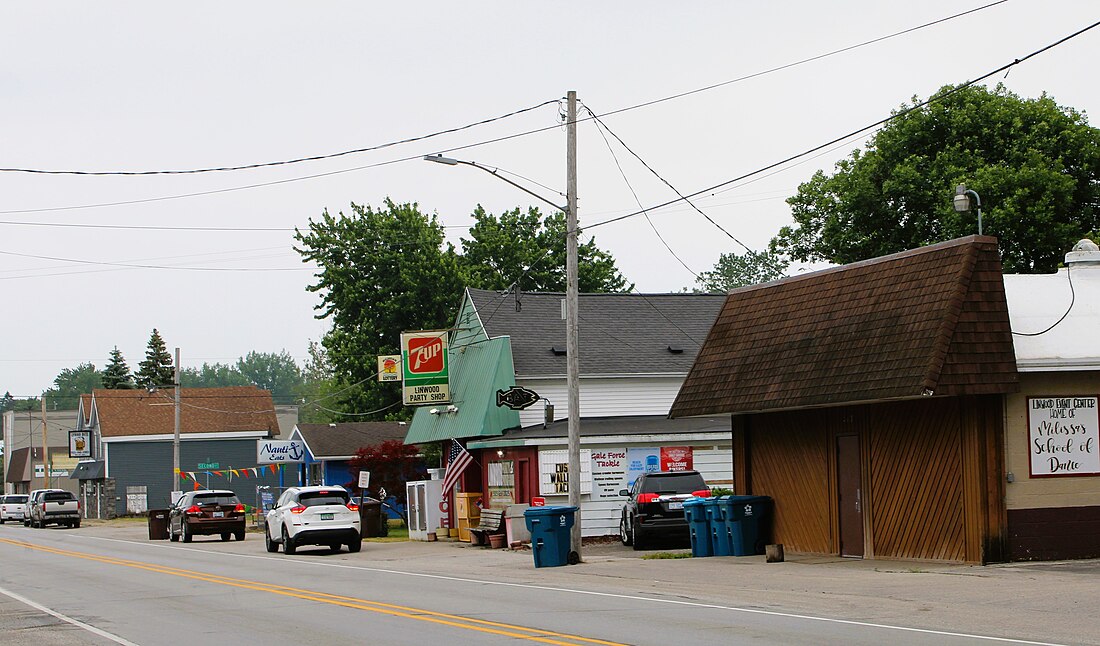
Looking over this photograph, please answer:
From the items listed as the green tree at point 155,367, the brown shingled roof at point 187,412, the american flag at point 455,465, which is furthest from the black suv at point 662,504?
the green tree at point 155,367

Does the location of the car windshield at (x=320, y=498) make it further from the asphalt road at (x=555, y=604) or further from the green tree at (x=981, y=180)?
the green tree at (x=981, y=180)

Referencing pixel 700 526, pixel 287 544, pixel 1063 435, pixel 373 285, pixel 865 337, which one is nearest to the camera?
pixel 1063 435

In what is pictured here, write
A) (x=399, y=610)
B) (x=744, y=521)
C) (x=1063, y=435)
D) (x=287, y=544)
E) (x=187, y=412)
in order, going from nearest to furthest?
(x=399, y=610)
(x=1063, y=435)
(x=744, y=521)
(x=287, y=544)
(x=187, y=412)

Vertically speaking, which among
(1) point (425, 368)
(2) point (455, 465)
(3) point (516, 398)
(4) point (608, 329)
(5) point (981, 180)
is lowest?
(2) point (455, 465)

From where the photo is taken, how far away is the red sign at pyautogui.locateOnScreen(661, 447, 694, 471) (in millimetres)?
33781

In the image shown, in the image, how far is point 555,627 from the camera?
1438 centimetres

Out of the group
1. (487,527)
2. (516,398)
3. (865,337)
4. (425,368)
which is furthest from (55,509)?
(865,337)

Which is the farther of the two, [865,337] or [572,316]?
[572,316]

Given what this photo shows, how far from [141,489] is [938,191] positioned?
54.2 meters

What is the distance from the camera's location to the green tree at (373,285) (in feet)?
203

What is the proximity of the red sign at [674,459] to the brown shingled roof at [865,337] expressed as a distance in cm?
657

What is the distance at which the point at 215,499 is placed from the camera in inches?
1736

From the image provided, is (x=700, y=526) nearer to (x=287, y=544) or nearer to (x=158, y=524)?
(x=287, y=544)

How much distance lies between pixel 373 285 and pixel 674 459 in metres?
31.4
